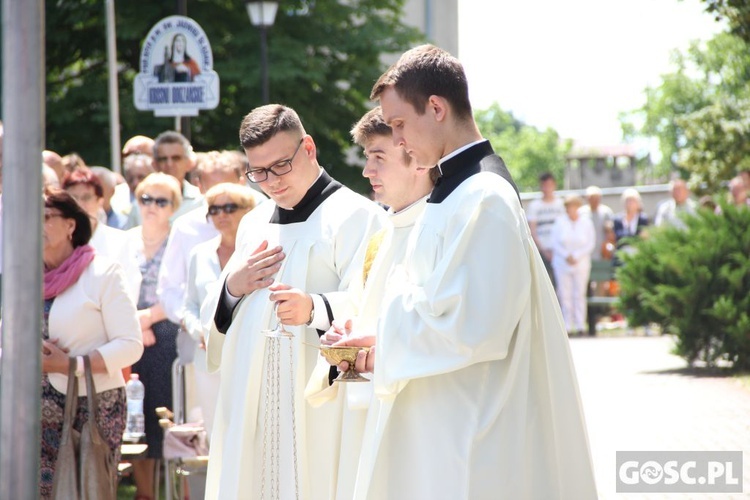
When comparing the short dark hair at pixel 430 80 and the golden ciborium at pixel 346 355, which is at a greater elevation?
the short dark hair at pixel 430 80

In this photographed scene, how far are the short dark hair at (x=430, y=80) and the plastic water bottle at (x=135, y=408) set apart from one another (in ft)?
16.5

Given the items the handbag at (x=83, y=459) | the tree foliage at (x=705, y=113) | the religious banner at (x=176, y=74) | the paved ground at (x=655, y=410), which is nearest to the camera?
the handbag at (x=83, y=459)

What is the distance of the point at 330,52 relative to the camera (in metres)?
25.0

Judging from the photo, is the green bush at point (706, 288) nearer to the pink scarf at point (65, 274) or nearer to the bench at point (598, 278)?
the bench at point (598, 278)

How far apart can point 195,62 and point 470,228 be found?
8.26 meters

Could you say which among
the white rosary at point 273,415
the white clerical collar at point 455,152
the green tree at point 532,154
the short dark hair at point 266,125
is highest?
the green tree at point 532,154

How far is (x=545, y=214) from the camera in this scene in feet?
66.1

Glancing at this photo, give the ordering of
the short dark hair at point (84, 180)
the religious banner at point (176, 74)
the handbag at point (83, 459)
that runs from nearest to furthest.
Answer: the handbag at point (83, 459) < the short dark hair at point (84, 180) < the religious banner at point (176, 74)

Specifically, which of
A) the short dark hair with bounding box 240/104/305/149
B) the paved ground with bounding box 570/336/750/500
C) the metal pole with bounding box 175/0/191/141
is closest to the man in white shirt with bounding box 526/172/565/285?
the paved ground with bounding box 570/336/750/500

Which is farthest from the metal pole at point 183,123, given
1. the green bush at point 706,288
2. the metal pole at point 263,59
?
the green bush at point 706,288

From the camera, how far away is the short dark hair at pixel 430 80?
407cm

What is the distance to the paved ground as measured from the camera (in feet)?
31.3

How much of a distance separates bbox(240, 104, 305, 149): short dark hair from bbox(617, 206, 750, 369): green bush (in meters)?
8.54

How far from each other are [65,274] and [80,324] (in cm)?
28
